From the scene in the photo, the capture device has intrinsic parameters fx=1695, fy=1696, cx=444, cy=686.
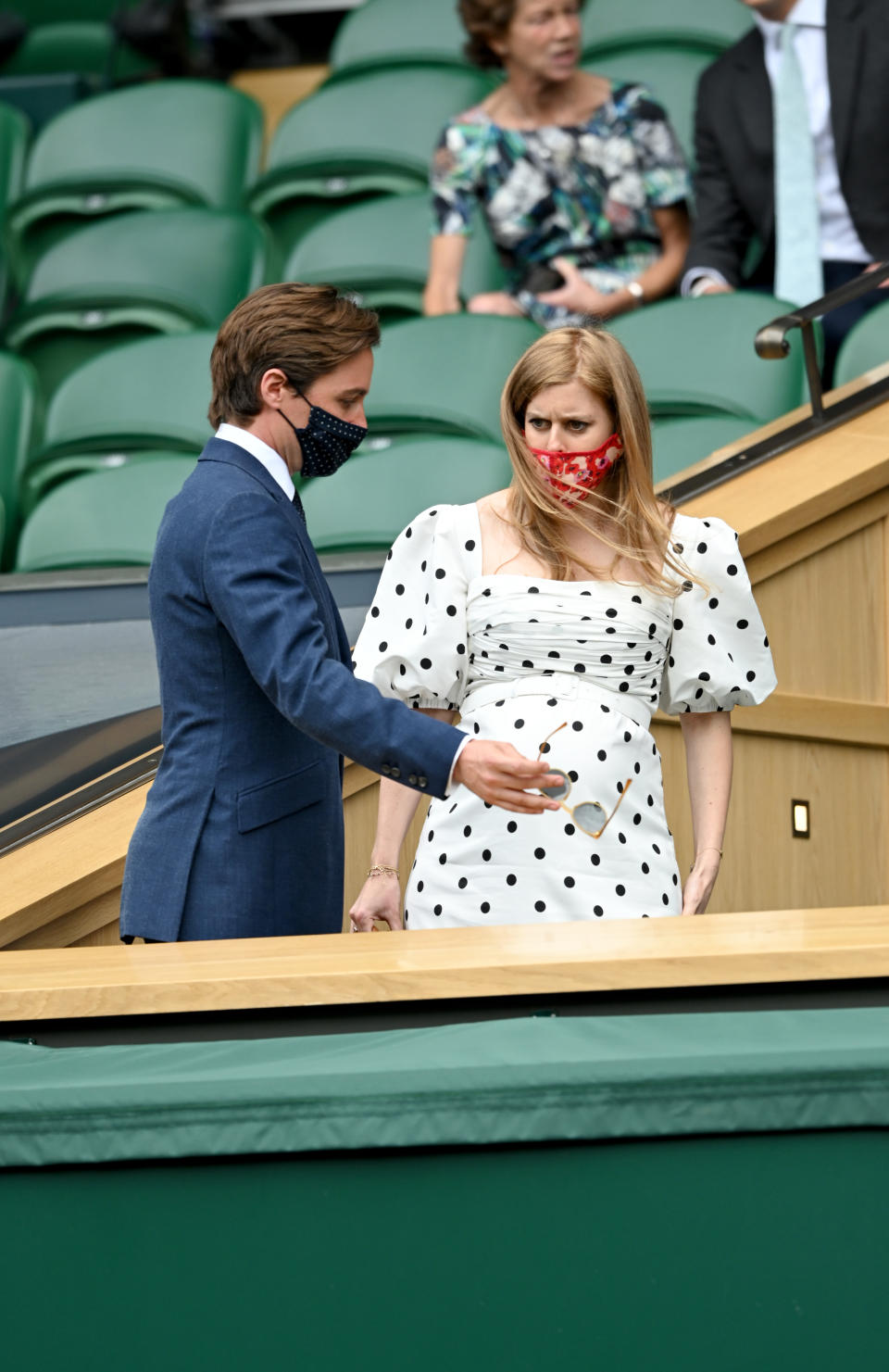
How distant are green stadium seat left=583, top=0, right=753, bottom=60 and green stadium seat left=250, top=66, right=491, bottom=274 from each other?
369mm

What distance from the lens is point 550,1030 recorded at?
44.5 inches

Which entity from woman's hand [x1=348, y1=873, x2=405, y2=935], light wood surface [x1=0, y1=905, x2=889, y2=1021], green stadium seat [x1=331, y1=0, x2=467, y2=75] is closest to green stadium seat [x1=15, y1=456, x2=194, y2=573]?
woman's hand [x1=348, y1=873, x2=405, y2=935]

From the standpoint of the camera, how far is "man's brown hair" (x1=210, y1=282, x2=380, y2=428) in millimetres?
1465

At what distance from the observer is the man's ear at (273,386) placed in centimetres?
147

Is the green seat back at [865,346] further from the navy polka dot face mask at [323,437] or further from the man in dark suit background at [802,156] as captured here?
the navy polka dot face mask at [323,437]

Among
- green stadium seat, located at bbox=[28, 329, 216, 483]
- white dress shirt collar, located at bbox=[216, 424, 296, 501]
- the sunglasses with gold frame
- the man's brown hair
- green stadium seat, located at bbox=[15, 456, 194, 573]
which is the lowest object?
the sunglasses with gold frame

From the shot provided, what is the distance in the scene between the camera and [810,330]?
2.55 m

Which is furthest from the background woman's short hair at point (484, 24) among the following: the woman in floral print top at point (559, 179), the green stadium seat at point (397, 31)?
the green stadium seat at point (397, 31)

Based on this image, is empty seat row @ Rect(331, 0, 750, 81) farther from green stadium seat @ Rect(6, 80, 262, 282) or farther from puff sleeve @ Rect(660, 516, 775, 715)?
puff sleeve @ Rect(660, 516, 775, 715)

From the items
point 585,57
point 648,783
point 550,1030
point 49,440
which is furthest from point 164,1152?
point 585,57

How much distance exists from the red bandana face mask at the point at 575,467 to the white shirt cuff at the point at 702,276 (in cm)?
176

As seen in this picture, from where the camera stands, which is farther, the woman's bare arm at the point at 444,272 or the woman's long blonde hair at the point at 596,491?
the woman's bare arm at the point at 444,272

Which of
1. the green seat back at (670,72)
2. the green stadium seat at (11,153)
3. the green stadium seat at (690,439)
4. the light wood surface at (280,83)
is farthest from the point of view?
the light wood surface at (280,83)

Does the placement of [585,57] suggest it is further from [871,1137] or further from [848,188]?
[871,1137]
